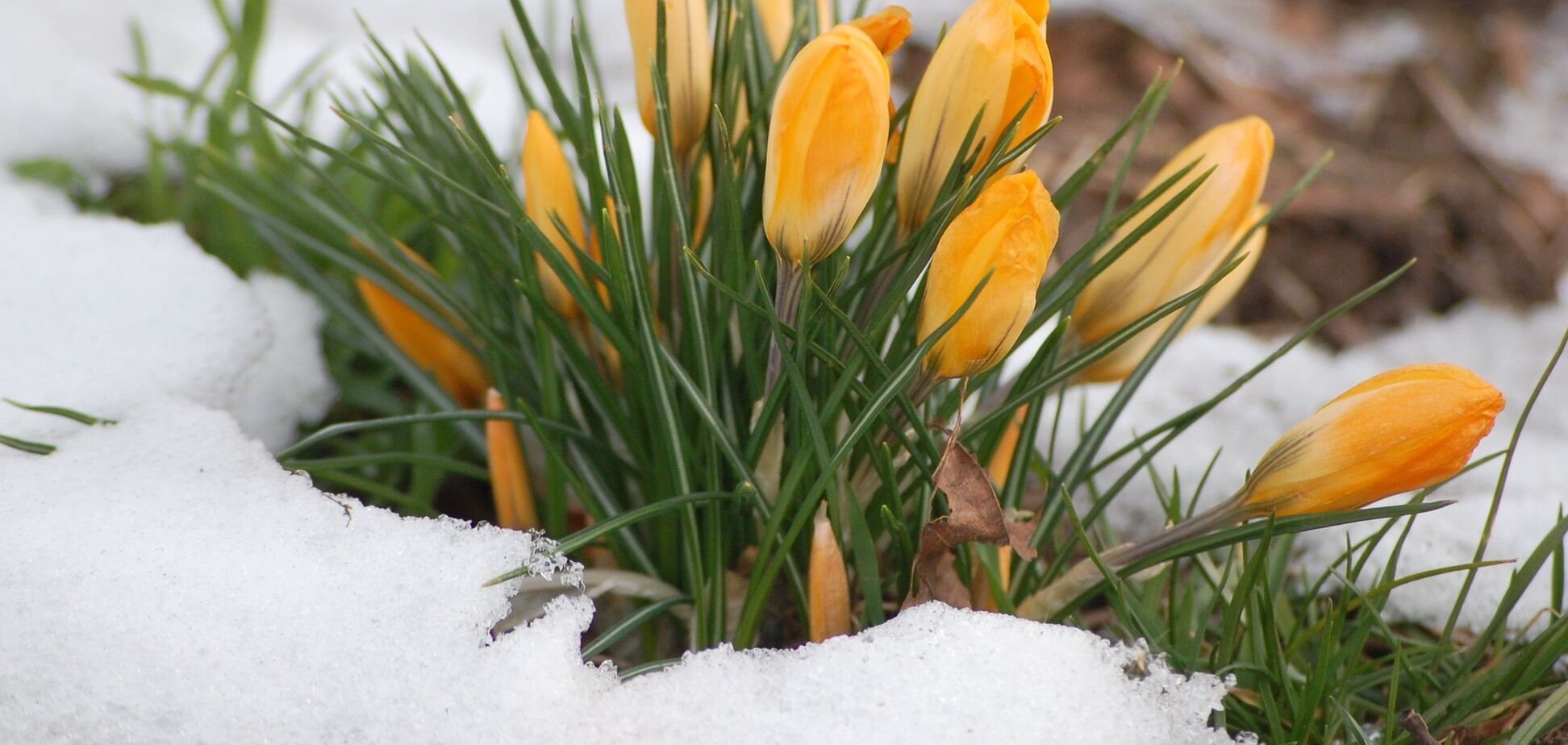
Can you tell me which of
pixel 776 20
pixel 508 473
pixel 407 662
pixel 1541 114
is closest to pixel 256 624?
pixel 407 662

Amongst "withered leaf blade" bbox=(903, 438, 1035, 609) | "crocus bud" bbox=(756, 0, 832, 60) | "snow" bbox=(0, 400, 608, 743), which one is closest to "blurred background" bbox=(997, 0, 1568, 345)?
"crocus bud" bbox=(756, 0, 832, 60)

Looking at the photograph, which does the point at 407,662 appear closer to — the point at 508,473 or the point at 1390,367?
the point at 508,473

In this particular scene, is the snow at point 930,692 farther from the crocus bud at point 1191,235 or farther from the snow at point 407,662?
the crocus bud at point 1191,235

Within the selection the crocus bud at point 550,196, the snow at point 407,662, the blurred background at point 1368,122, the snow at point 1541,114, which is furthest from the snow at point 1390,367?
the snow at point 1541,114

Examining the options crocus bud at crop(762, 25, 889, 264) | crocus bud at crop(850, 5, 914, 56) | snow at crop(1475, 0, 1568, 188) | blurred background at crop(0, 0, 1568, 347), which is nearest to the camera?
crocus bud at crop(762, 25, 889, 264)

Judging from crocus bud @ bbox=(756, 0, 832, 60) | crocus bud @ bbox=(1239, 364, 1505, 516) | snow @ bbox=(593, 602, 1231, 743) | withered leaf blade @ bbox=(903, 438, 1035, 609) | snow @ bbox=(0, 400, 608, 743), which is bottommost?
snow @ bbox=(593, 602, 1231, 743)

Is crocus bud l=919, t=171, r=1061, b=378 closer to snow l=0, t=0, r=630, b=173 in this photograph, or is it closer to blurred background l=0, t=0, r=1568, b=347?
snow l=0, t=0, r=630, b=173
